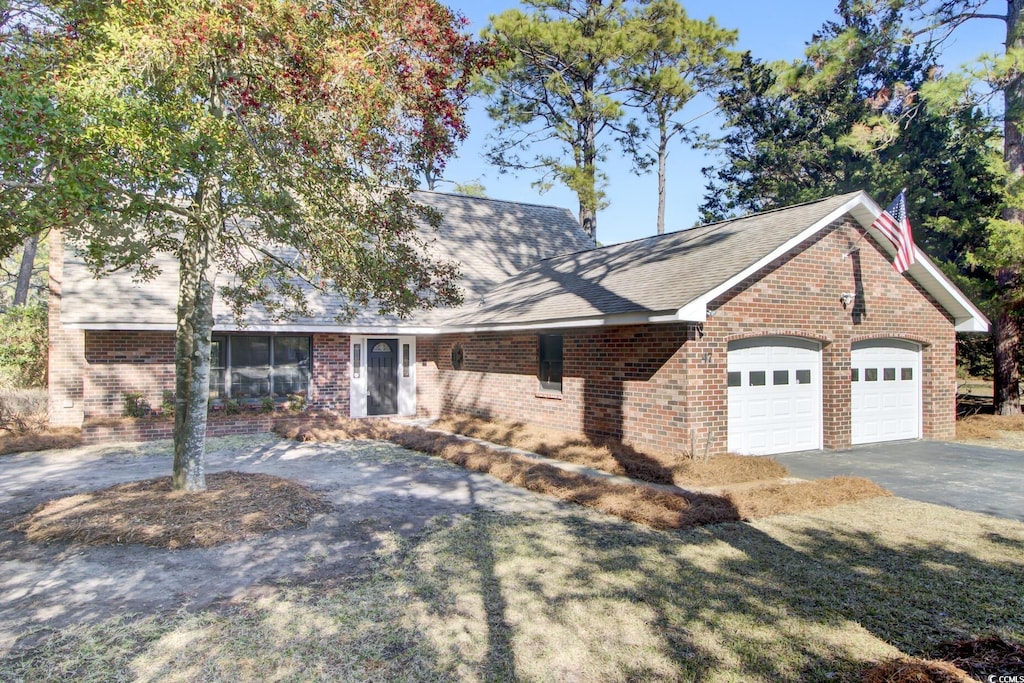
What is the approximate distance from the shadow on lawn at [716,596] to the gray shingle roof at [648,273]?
14.5 ft

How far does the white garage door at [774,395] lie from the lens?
11.3 metres

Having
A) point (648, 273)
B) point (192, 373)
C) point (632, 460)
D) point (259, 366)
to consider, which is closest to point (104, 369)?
point (259, 366)

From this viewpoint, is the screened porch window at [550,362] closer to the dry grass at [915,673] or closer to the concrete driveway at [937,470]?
the concrete driveway at [937,470]

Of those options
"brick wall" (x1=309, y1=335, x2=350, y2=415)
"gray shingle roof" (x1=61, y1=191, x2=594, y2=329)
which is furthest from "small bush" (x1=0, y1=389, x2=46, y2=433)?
"brick wall" (x1=309, y1=335, x2=350, y2=415)

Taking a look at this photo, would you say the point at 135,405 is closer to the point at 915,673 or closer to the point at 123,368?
the point at 123,368

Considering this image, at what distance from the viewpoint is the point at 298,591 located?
5.21m

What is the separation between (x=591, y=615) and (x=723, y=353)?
696 centimetres

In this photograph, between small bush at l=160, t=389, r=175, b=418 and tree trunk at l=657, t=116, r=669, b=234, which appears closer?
small bush at l=160, t=389, r=175, b=418

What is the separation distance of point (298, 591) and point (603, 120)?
27683 millimetres

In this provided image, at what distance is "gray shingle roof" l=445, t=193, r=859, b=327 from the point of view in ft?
35.7

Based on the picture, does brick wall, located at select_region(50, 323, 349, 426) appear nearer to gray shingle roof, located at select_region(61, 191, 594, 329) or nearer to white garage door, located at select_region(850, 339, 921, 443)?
gray shingle roof, located at select_region(61, 191, 594, 329)

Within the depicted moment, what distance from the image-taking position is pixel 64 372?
44.7 feet

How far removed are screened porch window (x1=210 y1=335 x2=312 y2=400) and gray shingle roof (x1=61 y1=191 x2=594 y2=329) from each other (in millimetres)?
814

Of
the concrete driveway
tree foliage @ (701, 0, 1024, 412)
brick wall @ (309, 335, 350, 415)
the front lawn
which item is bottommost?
the front lawn
